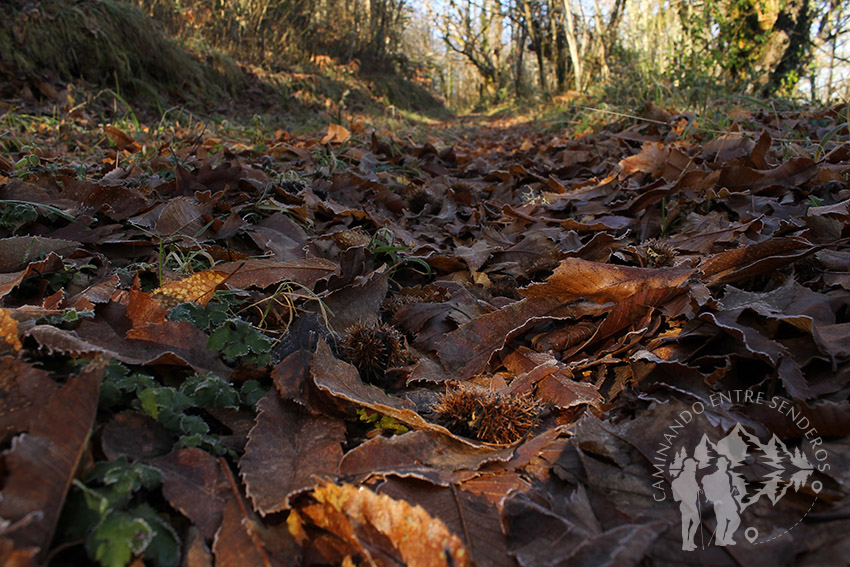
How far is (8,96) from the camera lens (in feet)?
14.0

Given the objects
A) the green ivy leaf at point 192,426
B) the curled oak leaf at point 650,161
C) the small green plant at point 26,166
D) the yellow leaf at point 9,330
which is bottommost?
the green ivy leaf at point 192,426

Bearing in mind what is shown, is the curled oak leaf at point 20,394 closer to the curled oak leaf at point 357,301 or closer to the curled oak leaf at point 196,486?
the curled oak leaf at point 196,486

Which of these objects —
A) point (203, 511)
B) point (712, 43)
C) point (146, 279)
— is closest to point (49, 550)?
point (203, 511)

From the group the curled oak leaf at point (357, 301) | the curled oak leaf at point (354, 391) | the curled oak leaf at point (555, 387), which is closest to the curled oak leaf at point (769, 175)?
the curled oak leaf at point (555, 387)

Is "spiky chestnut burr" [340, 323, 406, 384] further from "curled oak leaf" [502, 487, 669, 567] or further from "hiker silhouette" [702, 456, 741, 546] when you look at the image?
"hiker silhouette" [702, 456, 741, 546]

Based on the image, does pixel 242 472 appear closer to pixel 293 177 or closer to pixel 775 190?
pixel 293 177

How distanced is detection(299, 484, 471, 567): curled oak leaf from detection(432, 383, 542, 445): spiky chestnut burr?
0.32 meters

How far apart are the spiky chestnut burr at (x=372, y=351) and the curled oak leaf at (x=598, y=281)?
15.4 inches

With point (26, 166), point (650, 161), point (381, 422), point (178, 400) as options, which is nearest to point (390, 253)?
point (381, 422)

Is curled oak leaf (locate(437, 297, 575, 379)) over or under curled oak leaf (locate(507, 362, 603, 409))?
over

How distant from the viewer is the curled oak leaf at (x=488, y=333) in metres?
1.28

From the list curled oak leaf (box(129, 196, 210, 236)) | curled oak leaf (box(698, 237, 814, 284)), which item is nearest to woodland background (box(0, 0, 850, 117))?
curled oak leaf (box(698, 237, 814, 284))

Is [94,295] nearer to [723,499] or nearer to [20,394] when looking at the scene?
[20,394]

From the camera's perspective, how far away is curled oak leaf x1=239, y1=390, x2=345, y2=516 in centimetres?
81
